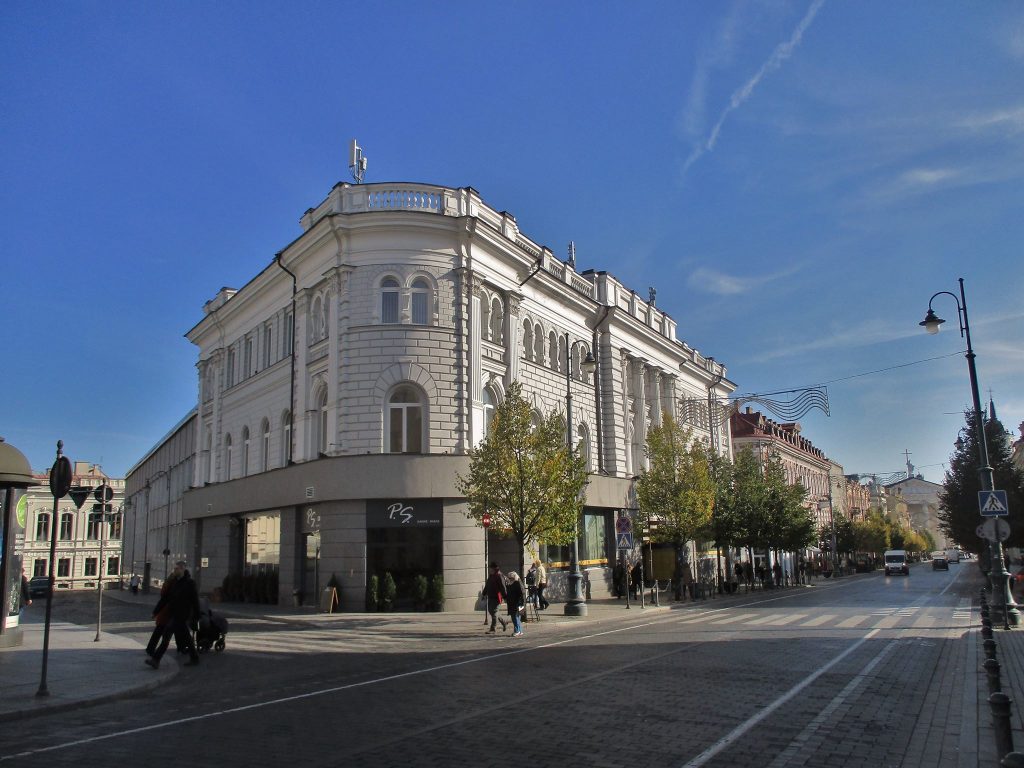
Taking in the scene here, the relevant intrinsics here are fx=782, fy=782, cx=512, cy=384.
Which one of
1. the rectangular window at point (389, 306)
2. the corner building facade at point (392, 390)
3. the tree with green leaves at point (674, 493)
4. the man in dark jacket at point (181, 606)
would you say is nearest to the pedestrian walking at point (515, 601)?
the corner building facade at point (392, 390)

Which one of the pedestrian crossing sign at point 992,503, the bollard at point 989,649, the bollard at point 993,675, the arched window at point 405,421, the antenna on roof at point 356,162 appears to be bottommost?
the bollard at point 993,675

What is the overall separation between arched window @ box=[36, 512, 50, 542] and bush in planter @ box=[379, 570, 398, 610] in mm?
71405

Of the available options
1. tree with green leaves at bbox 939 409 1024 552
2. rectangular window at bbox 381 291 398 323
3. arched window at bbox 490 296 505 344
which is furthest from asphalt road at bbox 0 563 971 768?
tree with green leaves at bbox 939 409 1024 552

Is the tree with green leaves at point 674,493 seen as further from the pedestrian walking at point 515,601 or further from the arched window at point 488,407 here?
the pedestrian walking at point 515,601

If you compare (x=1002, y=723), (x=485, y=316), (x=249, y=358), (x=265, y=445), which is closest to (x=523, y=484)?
(x=485, y=316)

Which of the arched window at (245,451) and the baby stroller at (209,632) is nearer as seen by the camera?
the baby stroller at (209,632)

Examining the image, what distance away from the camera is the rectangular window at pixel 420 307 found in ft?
93.7

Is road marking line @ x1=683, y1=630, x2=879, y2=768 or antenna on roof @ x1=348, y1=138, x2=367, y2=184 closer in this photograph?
road marking line @ x1=683, y1=630, x2=879, y2=768

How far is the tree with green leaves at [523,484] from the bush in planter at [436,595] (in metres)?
2.76

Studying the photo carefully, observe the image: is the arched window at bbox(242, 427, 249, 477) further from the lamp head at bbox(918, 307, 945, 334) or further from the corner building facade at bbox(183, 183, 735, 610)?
the lamp head at bbox(918, 307, 945, 334)

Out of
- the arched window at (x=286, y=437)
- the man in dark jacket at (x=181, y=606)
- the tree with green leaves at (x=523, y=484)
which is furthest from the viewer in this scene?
the arched window at (x=286, y=437)

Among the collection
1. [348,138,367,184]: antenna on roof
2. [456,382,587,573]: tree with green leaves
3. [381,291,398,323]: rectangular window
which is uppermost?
[348,138,367,184]: antenna on roof

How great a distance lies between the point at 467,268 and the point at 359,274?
3946 millimetres

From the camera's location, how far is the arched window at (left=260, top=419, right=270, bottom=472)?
35.2 meters
